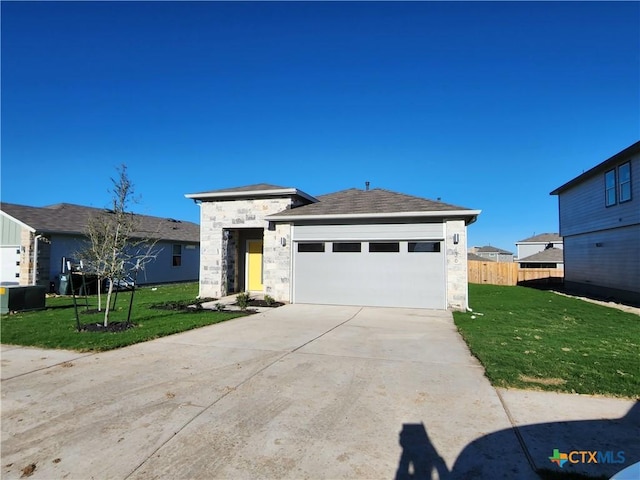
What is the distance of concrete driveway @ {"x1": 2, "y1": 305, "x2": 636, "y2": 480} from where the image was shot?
3051mm

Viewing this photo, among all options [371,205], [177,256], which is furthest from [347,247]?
[177,256]

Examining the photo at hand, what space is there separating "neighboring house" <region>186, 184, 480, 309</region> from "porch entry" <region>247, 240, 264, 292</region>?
0.74 meters

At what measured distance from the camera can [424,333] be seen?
841cm

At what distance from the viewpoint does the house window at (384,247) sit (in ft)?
42.1

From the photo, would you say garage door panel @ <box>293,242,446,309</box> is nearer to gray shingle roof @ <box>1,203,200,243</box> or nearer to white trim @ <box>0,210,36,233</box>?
gray shingle roof @ <box>1,203,200,243</box>

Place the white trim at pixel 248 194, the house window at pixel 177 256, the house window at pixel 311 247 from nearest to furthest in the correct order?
the house window at pixel 311 247 < the white trim at pixel 248 194 < the house window at pixel 177 256

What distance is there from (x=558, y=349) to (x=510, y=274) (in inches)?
958

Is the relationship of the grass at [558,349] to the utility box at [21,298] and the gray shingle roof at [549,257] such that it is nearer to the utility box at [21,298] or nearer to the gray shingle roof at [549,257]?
the utility box at [21,298]

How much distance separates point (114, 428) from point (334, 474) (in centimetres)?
223

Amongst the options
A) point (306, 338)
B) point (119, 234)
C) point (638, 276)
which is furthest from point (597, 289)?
point (119, 234)

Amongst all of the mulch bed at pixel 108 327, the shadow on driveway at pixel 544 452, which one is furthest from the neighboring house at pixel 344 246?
the shadow on driveway at pixel 544 452

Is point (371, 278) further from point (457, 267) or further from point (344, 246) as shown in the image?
point (457, 267)

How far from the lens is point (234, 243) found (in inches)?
625

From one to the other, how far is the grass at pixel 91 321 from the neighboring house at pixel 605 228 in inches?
628
